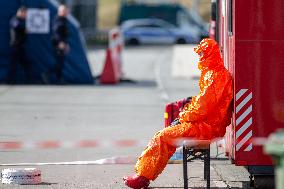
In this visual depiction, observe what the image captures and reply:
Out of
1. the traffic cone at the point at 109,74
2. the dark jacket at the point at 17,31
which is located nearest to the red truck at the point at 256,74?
the dark jacket at the point at 17,31

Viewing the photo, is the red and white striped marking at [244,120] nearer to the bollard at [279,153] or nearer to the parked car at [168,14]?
the bollard at [279,153]

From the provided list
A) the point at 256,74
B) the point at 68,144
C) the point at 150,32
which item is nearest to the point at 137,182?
→ the point at 256,74

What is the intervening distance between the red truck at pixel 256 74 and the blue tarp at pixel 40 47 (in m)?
15.7

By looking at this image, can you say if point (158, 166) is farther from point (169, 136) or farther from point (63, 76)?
point (63, 76)

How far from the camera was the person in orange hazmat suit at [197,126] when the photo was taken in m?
10.2

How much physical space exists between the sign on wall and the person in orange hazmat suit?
15.8 meters

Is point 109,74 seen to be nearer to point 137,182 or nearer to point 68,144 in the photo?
point 68,144

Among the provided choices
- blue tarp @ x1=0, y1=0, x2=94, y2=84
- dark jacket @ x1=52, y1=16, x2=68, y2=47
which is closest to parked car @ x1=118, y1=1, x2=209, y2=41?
blue tarp @ x1=0, y1=0, x2=94, y2=84

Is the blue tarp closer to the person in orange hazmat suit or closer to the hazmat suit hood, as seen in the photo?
the hazmat suit hood

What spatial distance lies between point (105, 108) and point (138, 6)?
43.6 metres

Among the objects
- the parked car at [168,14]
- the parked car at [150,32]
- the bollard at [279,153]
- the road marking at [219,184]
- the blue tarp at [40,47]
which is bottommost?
the road marking at [219,184]

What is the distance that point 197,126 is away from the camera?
10.3 m

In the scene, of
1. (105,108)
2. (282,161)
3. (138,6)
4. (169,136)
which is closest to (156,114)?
(105,108)

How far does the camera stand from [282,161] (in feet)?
22.1
